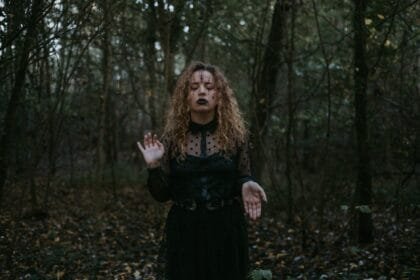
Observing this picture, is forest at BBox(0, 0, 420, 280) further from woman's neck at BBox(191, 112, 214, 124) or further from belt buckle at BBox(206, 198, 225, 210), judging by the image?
woman's neck at BBox(191, 112, 214, 124)

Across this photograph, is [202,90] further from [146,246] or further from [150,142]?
[146,246]

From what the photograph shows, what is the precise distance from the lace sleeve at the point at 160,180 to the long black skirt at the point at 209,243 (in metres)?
0.16

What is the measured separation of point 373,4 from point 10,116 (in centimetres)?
424

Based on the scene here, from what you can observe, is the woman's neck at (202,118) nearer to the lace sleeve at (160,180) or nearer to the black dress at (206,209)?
the black dress at (206,209)

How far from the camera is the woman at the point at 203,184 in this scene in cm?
333

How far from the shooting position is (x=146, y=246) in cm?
796

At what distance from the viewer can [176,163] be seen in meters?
3.39

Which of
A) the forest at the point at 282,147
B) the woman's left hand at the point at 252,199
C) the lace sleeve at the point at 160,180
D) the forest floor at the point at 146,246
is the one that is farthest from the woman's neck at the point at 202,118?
the forest floor at the point at 146,246

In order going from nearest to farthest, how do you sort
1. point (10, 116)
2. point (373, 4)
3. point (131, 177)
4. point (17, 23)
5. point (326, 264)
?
point (17, 23), point (10, 116), point (373, 4), point (326, 264), point (131, 177)

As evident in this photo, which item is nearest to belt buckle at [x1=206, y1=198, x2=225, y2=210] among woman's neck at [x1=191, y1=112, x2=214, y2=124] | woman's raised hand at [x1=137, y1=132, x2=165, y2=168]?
woman's raised hand at [x1=137, y1=132, x2=165, y2=168]

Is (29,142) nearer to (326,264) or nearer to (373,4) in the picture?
(326,264)

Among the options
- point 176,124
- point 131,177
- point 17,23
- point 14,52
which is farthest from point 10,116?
point 131,177

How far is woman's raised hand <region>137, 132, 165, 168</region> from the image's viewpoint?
321 cm

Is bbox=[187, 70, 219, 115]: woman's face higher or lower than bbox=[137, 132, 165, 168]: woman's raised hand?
higher
